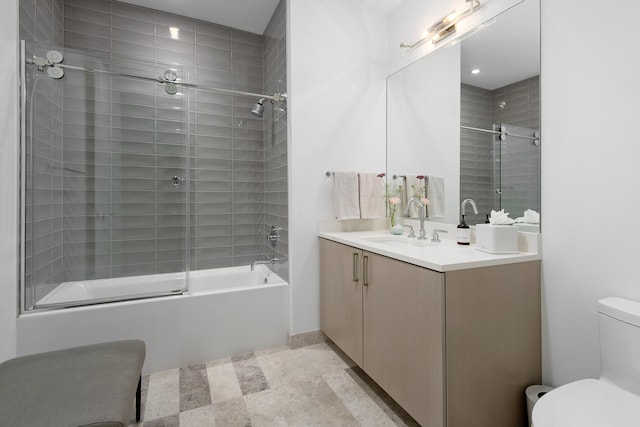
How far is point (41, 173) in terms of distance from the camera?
1.86 meters

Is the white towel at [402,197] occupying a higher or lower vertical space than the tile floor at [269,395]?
higher

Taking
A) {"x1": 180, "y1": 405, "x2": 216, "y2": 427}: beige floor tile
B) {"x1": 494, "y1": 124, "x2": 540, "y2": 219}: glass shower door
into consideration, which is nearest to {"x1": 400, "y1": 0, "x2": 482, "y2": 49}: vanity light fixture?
{"x1": 494, "y1": 124, "x2": 540, "y2": 219}: glass shower door

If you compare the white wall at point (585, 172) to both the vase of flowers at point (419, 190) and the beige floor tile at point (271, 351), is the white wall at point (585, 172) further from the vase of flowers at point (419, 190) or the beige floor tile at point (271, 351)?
the beige floor tile at point (271, 351)

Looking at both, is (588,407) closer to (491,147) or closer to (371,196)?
(491,147)

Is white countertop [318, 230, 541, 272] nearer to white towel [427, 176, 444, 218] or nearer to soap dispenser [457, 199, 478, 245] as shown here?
soap dispenser [457, 199, 478, 245]

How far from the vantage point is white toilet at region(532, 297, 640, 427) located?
96 cm

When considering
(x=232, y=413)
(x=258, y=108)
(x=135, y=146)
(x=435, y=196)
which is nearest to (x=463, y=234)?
(x=435, y=196)

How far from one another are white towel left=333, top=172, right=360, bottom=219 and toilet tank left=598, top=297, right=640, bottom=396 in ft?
4.96

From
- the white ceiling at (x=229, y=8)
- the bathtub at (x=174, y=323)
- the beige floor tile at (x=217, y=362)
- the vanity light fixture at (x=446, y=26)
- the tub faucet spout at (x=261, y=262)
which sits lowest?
the beige floor tile at (x=217, y=362)

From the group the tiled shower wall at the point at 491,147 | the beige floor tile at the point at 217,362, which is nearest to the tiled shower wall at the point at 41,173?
the beige floor tile at the point at 217,362

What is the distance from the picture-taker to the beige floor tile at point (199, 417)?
1495 millimetres

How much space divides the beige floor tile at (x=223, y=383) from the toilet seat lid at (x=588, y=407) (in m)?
1.45

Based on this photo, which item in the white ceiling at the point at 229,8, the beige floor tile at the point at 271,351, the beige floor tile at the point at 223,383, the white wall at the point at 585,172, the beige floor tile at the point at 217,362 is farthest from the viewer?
the white ceiling at the point at 229,8

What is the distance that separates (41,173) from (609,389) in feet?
9.80
